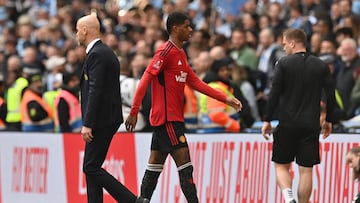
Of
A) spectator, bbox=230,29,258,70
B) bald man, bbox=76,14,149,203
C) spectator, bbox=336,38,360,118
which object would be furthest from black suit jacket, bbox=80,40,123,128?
spectator, bbox=230,29,258,70

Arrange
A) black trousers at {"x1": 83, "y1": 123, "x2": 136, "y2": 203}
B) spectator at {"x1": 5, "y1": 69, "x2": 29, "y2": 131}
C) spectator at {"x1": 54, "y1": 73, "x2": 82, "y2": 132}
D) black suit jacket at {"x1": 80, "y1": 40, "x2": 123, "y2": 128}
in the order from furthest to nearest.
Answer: spectator at {"x1": 5, "y1": 69, "x2": 29, "y2": 131}
spectator at {"x1": 54, "y1": 73, "x2": 82, "y2": 132}
black trousers at {"x1": 83, "y1": 123, "x2": 136, "y2": 203}
black suit jacket at {"x1": 80, "y1": 40, "x2": 123, "y2": 128}

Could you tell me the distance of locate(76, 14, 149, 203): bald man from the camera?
13.4m

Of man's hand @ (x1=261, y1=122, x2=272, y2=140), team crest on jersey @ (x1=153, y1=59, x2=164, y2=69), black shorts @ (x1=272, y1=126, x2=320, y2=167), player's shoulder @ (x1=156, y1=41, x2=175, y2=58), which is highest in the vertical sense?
player's shoulder @ (x1=156, y1=41, x2=175, y2=58)

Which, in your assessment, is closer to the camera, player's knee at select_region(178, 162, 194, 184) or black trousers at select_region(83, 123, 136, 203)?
black trousers at select_region(83, 123, 136, 203)

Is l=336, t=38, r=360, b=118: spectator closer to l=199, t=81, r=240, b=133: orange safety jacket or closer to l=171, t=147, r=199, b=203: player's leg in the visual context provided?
Answer: l=199, t=81, r=240, b=133: orange safety jacket

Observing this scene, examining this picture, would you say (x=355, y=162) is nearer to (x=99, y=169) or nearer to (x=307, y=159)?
(x=307, y=159)

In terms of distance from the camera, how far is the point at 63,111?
18.0m

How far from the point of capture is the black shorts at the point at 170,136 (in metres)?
13.8

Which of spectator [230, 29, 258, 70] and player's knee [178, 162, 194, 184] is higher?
spectator [230, 29, 258, 70]

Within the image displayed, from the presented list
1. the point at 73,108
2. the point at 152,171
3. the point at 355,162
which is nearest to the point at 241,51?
the point at 73,108

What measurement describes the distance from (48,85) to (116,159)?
5.49 metres

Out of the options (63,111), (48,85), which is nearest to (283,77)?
(63,111)

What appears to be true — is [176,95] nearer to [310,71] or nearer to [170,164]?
[310,71]

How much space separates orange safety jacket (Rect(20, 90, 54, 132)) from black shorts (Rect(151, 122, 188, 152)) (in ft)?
17.5
